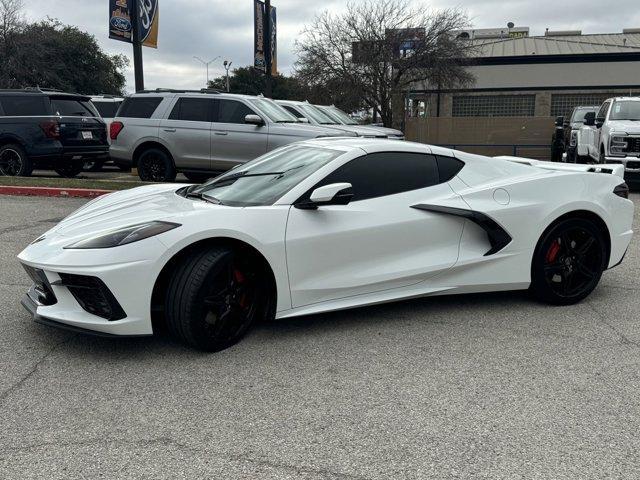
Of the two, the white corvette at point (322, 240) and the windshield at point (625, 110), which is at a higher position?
the windshield at point (625, 110)

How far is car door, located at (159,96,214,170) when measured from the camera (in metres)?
11.1

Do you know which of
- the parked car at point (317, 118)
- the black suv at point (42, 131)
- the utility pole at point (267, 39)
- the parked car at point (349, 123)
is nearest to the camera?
the black suv at point (42, 131)

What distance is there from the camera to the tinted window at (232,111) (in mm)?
11070

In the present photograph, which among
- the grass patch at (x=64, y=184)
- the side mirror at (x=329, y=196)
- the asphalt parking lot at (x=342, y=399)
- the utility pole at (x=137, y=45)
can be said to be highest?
the utility pole at (x=137, y=45)

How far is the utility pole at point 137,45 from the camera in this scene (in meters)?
14.2

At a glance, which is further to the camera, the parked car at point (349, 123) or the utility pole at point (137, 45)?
the utility pole at point (137, 45)

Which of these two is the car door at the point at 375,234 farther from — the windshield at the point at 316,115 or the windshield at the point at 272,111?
the windshield at the point at 316,115

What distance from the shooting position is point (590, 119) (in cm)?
1367

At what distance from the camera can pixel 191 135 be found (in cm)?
1113

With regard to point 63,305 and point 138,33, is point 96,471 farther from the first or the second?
point 138,33

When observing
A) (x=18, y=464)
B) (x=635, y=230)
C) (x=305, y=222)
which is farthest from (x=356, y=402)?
(x=635, y=230)

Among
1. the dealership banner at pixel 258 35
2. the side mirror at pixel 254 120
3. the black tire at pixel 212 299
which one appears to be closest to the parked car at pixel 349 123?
the side mirror at pixel 254 120

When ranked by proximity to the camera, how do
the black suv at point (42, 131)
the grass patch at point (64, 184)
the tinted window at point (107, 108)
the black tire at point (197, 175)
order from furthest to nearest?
the tinted window at point (107, 108), the black suv at point (42, 131), the black tire at point (197, 175), the grass patch at point (64, 184)

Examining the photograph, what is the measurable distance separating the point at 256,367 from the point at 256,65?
1654cm
